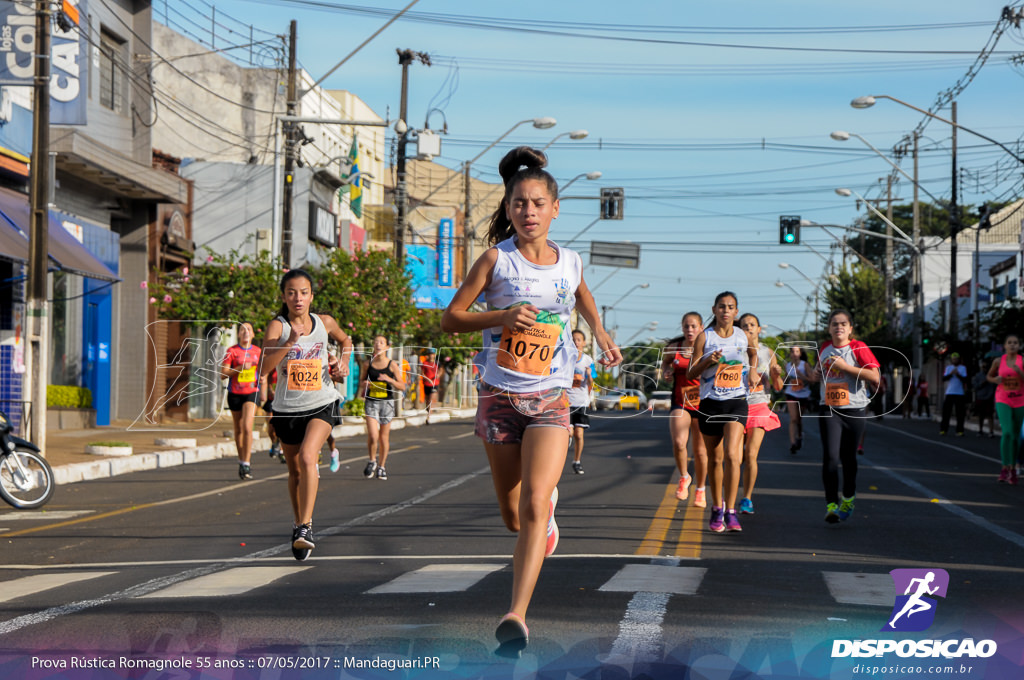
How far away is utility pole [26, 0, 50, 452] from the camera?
19250mm

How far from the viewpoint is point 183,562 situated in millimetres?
9867

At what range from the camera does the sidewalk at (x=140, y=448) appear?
19.0 metres

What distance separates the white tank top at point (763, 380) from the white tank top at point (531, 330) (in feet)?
19.5

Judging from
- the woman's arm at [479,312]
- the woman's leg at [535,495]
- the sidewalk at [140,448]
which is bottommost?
the sidewalk at [140,448]

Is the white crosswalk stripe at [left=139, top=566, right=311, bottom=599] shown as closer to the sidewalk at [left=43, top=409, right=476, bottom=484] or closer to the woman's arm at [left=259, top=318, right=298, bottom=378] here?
the woman's arm at [left=259, top=318, right=298, bottom=378]

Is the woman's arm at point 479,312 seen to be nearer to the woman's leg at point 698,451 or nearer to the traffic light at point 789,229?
the woman's leg at point 698,451

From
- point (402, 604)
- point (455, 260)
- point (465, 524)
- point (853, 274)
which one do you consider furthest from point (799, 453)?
point (455, 260)

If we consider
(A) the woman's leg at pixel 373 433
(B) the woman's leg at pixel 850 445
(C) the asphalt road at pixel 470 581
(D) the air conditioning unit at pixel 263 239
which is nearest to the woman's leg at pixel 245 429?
(C) the asphalt road at pixel 470 581

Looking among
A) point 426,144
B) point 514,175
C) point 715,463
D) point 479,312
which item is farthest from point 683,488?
point 426,144

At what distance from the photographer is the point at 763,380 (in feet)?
40.5

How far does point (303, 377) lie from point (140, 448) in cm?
1450

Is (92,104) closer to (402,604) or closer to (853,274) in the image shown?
(402,604)

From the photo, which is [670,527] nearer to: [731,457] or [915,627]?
[731,457]

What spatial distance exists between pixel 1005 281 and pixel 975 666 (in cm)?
6030
